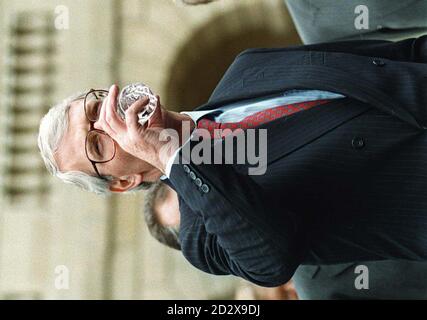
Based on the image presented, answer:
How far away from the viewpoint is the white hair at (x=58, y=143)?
122cm

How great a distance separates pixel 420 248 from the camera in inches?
40.9

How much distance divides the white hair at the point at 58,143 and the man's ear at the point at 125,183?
0.01m

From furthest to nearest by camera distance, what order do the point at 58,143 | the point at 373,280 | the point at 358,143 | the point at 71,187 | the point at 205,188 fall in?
the point at 71,187 < the point at 373,280 < the point at 58,143 < the point at 358,143 < the point at 205,188

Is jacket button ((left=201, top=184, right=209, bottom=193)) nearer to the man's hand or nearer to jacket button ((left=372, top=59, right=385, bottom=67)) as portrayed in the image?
the man's hand

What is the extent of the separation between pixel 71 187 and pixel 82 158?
4.98 feet

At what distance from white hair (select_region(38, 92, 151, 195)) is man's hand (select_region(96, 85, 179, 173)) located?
28 cm

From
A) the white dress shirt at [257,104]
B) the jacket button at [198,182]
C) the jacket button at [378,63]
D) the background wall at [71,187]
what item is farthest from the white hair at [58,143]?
the background wall at [71,187]

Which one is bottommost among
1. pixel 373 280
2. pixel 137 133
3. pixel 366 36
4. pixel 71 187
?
pixel 373 280

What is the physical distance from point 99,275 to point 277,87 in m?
1.81

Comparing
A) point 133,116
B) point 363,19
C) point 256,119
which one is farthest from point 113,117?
point 363,19

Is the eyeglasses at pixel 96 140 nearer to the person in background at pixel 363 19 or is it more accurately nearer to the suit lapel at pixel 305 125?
the suit lapel at pixel 305 125

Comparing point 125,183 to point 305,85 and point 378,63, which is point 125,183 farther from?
point 378,63

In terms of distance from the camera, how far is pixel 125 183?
4.13 ft
